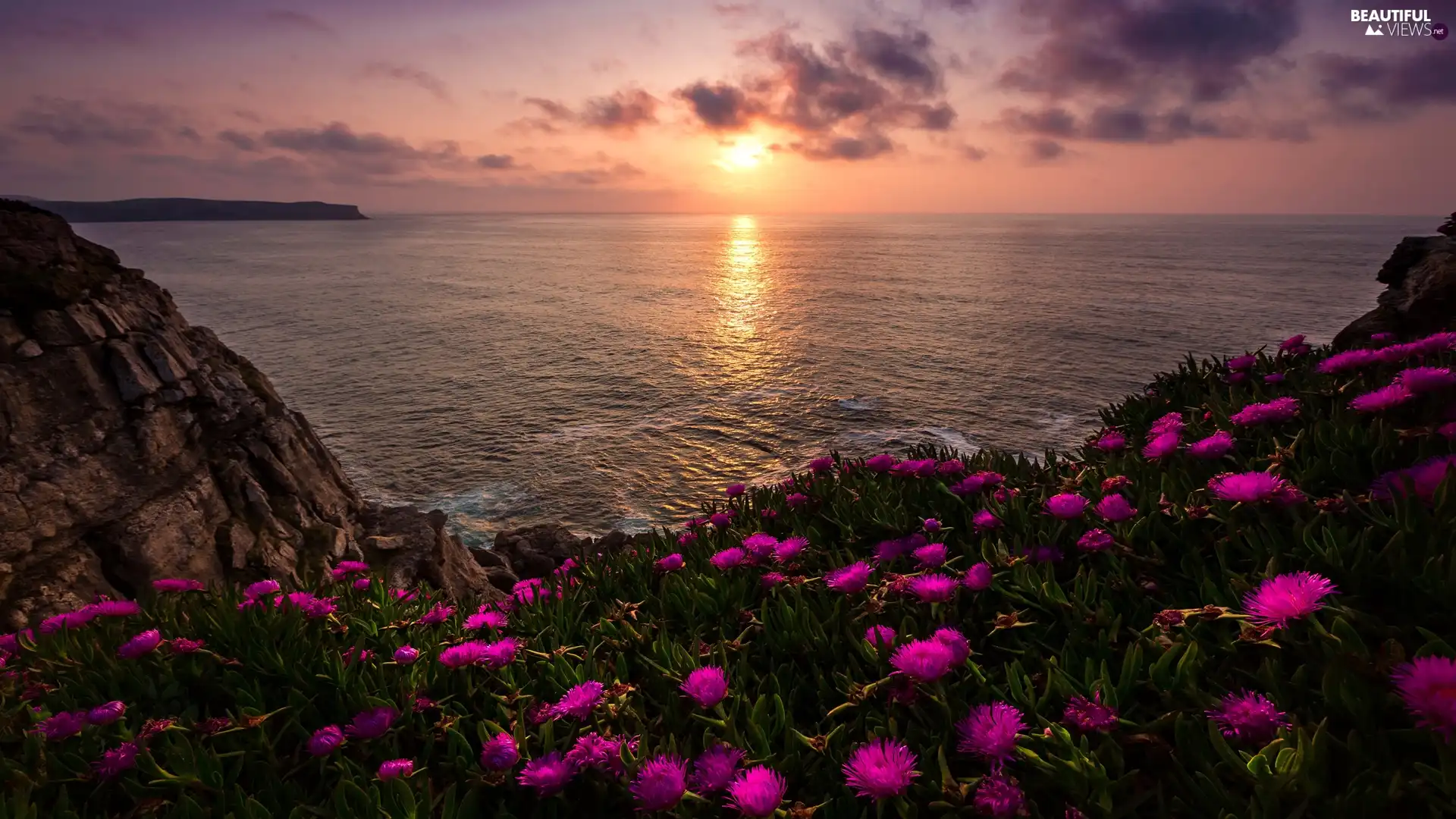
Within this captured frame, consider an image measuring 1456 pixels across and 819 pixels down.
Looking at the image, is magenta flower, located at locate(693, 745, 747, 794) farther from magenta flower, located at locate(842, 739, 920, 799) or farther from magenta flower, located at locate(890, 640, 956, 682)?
magenta flower, located at locate(890, 640, 956, 682)

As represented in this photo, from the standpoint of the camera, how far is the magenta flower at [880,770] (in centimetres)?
177

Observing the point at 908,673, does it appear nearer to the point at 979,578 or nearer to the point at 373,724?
the point at 979,578

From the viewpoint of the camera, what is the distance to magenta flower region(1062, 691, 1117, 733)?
1898 millimetres

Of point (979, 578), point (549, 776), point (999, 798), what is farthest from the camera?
point (979, 578)

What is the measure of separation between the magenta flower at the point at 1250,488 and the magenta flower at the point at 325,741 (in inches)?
137

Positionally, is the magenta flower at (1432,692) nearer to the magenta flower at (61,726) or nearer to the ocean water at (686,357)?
the magenta flower at (61,726)

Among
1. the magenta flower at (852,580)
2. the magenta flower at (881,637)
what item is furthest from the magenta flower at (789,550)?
the magenta flower at (881,637)

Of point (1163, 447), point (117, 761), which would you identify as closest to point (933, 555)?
point (1163, 447)

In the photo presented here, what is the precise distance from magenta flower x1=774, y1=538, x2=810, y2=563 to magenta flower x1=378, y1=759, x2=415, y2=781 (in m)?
1.85

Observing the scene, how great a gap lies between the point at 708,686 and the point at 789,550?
1.18 m

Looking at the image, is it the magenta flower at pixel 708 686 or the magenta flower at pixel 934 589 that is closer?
the magenta flower at pixel 708 686

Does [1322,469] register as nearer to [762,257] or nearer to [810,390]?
[810,390]

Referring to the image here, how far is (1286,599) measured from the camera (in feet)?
6.51

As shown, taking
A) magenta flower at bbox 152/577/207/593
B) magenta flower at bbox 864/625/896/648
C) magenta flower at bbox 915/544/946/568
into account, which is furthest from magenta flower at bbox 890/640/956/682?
magenta flower at bbox 152/577/207/593
